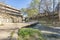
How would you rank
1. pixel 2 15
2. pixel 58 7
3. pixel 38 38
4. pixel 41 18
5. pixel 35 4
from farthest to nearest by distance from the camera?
pixel 35 4 → pixel 41 18 → pixel 58 7 → pixel 2 15 → pixel 38 38

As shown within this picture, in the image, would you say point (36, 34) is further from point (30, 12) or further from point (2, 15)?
point (30, 12)

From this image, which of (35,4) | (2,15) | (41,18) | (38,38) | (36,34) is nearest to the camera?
(38,38)

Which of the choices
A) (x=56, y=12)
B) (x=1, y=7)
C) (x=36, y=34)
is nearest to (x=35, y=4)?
(x=56, y=12)

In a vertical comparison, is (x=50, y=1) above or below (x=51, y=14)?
above

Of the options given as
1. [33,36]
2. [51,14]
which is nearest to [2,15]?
[51,14]

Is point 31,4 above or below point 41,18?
above

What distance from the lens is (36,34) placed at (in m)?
4.96

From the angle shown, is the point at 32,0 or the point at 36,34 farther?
the point at 32,0

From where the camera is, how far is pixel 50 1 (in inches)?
621

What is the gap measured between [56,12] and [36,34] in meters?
10.9

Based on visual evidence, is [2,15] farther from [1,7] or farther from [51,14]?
[51,14]

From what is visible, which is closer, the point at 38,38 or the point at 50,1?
the point at 38,38

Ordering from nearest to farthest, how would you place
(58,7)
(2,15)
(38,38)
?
(38,38), (2,15), (58,7)

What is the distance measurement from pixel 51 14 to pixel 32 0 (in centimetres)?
950
